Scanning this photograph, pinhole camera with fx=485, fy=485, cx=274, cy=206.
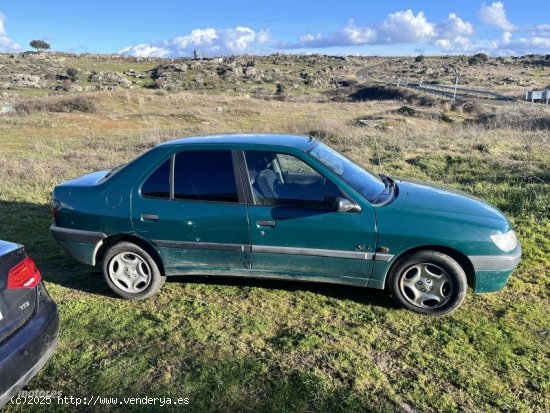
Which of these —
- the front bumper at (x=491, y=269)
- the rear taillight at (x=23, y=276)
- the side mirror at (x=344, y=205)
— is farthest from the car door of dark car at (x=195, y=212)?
the front bumper at (x=491, y=269)

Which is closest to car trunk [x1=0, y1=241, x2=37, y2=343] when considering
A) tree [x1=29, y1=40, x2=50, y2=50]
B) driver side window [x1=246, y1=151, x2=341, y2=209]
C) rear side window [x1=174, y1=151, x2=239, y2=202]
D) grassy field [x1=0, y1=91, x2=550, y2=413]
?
grassy field [x1=0, y1=91, x2=550, y2=413]

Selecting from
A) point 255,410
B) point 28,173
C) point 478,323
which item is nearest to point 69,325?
point 255,410

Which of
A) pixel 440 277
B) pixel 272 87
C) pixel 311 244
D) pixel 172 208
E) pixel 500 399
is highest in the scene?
pixel 272 87

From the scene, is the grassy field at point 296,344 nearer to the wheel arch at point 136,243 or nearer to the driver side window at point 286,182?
the wheel arch at point 136,243

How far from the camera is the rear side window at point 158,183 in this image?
4.62 metres

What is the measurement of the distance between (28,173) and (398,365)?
9467 mm

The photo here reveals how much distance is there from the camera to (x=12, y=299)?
10.0ft

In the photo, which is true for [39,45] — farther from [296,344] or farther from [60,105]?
[296,344]

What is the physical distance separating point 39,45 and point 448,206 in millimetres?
119419

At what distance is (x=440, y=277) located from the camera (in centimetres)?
424

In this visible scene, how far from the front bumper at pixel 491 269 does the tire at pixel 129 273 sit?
9.67 ft

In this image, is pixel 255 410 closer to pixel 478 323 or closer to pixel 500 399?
pixel 500 399

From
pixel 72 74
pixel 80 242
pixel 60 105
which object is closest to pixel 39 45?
pixel 72 74

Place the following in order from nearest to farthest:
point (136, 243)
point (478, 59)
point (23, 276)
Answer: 1. point (23, 276)
2. point (136, 243)
3. point (478, 59)
